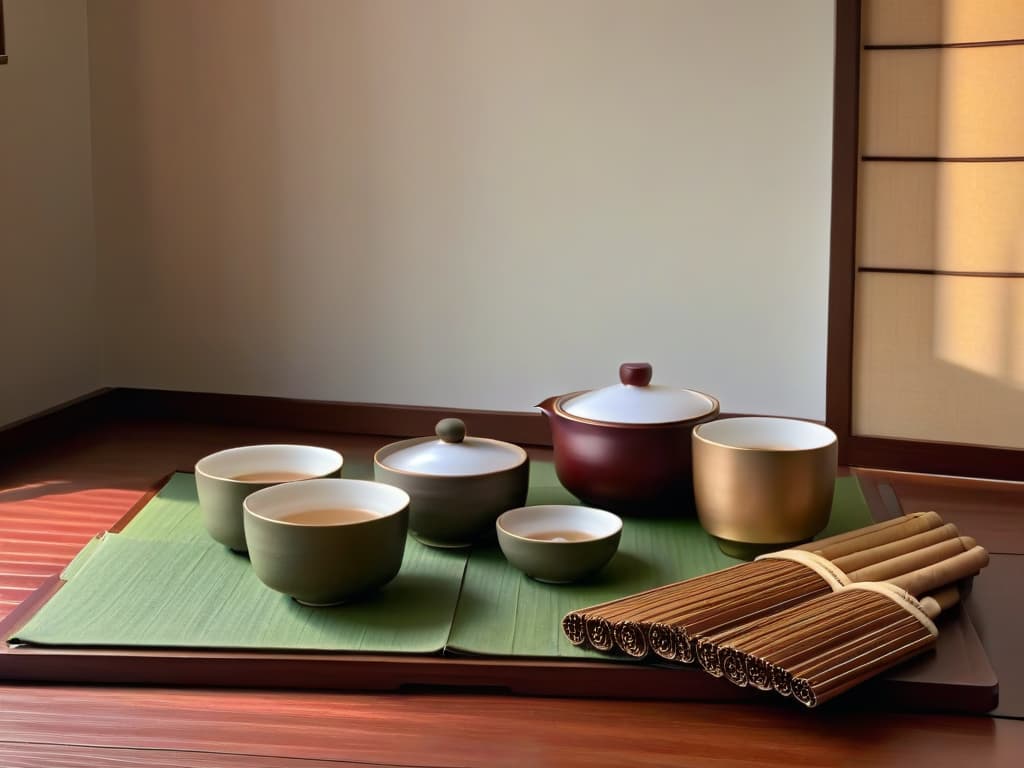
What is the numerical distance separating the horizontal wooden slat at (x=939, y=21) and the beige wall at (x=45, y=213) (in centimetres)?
151

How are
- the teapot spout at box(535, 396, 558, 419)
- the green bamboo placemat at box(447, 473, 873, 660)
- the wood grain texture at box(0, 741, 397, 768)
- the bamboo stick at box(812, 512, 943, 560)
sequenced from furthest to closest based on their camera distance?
the teapot spout at box(535, 396, 558, 419), the bamboo stick at box(812, 512, 943, 560), the green bamboo placemat at box(447, 473, 873, 660), the wood grain texture at box(0, 741, 397, 768)

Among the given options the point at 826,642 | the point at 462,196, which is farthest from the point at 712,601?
the point at 462,196

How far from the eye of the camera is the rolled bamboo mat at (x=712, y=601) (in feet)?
3.51

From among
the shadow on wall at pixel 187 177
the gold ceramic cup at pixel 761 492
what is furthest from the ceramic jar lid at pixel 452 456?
the shadow on wall at pixel 187 177

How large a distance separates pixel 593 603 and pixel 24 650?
0.56 m

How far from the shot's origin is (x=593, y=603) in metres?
1.21

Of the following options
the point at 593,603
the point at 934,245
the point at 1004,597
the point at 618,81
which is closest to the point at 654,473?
the point at 593,603

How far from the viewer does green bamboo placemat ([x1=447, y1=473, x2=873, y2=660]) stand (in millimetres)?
1128

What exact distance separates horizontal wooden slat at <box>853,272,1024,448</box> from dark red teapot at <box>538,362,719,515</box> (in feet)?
2.10

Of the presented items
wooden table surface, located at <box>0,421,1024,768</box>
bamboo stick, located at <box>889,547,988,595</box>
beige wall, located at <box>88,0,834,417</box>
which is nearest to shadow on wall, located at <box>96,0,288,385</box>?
beige wall, located at <box>88,0,834,417</box>

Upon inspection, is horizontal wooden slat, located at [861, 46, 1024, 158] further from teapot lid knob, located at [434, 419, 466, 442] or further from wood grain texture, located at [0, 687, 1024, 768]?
wood grain texture, located at [0, 687, 1024, 768]

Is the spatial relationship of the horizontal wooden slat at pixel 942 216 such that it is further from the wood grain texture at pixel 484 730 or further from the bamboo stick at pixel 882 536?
A: the wood grain texture at pixel 484 730

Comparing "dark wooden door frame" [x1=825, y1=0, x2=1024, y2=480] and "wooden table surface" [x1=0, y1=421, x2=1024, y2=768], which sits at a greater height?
"dark wooden door frame" [x1=825, y1=0, x2=1024, y2=480]

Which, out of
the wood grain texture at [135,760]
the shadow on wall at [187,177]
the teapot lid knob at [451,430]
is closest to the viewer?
the wood grain texture at [135,760]
